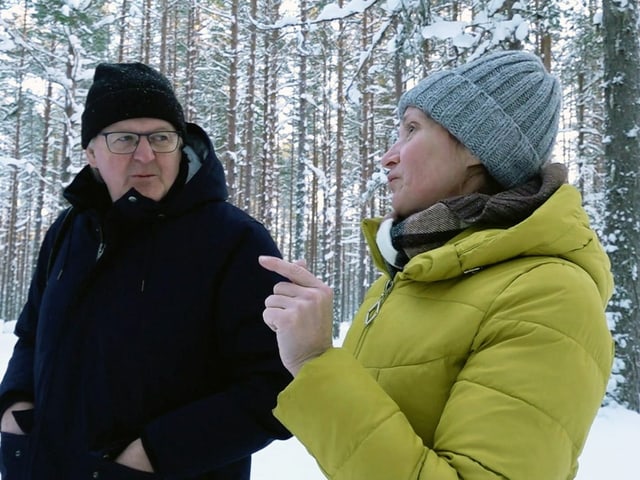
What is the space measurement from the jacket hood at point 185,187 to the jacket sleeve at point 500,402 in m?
1.20

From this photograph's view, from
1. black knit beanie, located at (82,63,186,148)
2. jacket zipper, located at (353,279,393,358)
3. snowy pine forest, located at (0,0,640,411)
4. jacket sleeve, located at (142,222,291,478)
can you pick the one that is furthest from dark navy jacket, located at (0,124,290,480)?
snowy pine forest, located at (0,0,640,411)

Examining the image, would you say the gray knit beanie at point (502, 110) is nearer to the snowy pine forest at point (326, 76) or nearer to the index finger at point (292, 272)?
the index finger at point (292, 272)

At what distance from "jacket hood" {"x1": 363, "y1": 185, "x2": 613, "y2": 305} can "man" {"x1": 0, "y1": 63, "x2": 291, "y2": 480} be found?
925mm

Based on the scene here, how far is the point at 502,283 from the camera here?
3.78 ft

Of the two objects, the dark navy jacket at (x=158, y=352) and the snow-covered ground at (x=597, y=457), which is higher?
the dark navy jacket at (x=158, y=352)

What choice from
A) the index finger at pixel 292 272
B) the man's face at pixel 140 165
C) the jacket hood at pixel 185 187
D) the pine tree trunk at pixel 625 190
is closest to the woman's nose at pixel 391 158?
the index finger at pixel 292 272

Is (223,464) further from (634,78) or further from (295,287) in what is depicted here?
(634,78)

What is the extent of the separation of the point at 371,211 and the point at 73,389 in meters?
25.9

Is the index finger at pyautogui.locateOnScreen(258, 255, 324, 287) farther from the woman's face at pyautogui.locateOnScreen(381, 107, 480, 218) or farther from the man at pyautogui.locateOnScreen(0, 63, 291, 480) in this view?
the man at pyautogui.locateOnScreen(0, 63, 291, 480)

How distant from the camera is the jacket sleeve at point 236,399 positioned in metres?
1.77

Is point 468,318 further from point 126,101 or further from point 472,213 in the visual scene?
point 126,101

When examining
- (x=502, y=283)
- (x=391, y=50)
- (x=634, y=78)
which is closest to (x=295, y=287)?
(x=502, y=283)

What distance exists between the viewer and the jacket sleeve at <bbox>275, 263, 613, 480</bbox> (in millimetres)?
983

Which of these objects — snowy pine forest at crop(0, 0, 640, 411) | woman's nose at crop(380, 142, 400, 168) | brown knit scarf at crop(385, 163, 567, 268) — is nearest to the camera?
brown knit scarf at crop(385, 163, 567, 268)
